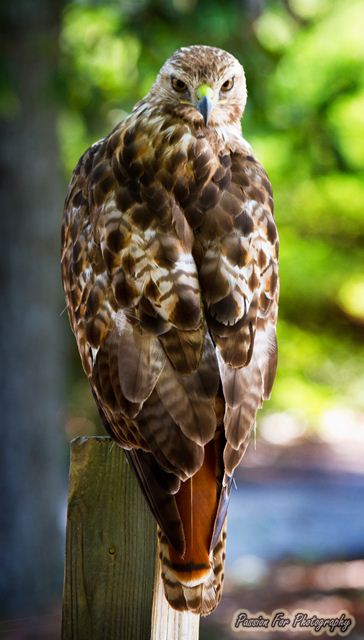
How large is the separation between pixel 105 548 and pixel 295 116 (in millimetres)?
5731

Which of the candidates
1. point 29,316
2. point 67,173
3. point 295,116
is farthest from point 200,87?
point 67,173

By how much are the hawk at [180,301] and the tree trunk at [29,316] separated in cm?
444

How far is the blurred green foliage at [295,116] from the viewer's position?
7148 millimetres

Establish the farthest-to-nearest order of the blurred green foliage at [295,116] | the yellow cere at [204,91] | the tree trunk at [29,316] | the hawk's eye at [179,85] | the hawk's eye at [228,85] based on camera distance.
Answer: the tree trunk at [29,316], the blurred green foliage at [295,116], the hawk's eye at [228,85], the hawk's eye at [179,85], the yellow cere at [204,91]

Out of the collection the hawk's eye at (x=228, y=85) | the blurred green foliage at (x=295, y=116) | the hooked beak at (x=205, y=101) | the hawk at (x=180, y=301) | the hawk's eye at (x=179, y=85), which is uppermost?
the blurred green foliage at (x=295, y=116)

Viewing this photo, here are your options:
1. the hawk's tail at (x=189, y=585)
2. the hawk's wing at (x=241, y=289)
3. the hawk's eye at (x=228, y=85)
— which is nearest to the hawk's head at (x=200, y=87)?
the hawk's eye at (x=228, y=85)

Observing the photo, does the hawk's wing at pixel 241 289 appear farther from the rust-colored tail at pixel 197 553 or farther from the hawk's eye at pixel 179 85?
the hawk's eye at pixel 179 85

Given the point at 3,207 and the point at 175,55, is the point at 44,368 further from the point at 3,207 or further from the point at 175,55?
the point at 175,55

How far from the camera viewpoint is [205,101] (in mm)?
3238

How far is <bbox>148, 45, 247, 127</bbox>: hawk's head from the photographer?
10.8ft

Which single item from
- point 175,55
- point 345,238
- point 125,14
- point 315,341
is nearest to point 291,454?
point 315,341

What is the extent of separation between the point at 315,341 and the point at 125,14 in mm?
6578

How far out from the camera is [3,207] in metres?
7.76

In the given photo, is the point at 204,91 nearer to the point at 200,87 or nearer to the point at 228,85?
the point at 200,87
